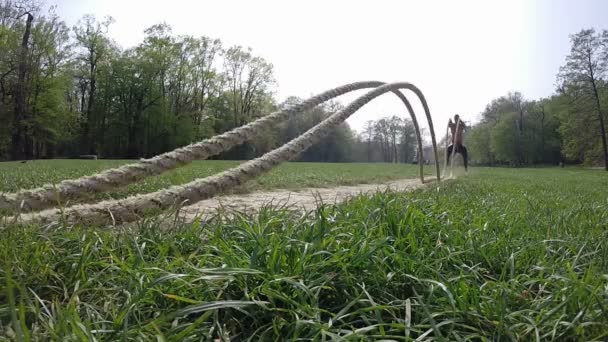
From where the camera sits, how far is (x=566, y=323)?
1086 millimetres

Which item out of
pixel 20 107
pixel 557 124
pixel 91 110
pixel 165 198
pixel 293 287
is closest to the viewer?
pixel 293 287

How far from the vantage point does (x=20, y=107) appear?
2989 cm

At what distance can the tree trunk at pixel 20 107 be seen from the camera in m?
28.9

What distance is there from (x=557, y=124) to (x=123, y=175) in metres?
76.4

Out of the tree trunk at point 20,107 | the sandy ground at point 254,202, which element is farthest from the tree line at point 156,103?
the sandy ground at point 254,202

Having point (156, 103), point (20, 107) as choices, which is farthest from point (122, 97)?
point (20, 107)

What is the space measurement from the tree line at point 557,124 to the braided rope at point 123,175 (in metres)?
40.5

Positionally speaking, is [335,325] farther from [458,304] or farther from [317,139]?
[317,139]

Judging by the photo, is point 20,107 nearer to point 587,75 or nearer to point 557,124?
point 587,75

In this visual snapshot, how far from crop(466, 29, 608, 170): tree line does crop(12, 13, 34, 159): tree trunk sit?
147 feet

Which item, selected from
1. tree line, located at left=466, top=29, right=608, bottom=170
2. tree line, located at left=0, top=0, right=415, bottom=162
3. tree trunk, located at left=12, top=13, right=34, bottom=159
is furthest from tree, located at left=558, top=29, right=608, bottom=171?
tree trunk, located at left=12, top=13, right=34, bottom=159

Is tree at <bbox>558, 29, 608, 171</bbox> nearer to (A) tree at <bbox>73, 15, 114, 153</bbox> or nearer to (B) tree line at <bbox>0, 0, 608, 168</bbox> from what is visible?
(B) tree line at <bbox>0, 0, 608, 168</bbox>

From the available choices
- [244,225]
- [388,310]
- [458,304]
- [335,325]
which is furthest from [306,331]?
[244,225]

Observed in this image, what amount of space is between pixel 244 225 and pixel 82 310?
0.76m
